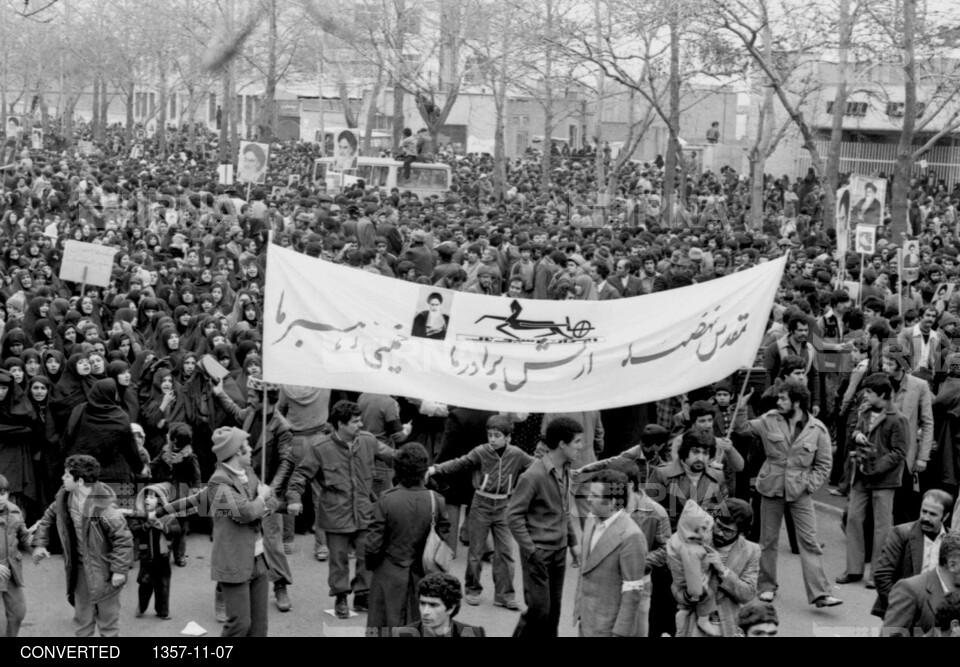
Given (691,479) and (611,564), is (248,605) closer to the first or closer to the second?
(611,564)

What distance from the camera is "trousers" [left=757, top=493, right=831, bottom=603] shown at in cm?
938

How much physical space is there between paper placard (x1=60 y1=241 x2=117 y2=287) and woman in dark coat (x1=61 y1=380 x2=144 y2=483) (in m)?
4.62

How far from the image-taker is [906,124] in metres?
21.1

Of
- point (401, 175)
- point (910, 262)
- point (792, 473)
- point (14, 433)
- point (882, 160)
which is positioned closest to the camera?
point (792, 473)

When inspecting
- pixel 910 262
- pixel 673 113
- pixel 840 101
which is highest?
pixel 840 101

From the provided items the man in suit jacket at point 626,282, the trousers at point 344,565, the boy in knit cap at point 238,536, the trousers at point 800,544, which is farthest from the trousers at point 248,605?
the man in suit jacket at point 626,282

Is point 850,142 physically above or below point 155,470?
above

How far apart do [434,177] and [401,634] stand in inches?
1021

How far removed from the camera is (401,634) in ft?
21.5

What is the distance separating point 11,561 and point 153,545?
3.43 ft

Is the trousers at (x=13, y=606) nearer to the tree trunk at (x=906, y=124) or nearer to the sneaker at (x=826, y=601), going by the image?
the sneaker at (x=826, y=601)

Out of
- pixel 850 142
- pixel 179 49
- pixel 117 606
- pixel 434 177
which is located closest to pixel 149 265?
pixel 117 606

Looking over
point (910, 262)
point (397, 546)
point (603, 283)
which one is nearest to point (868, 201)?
point (910, 262)

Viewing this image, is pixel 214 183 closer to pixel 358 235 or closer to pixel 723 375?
pixel 358 235
